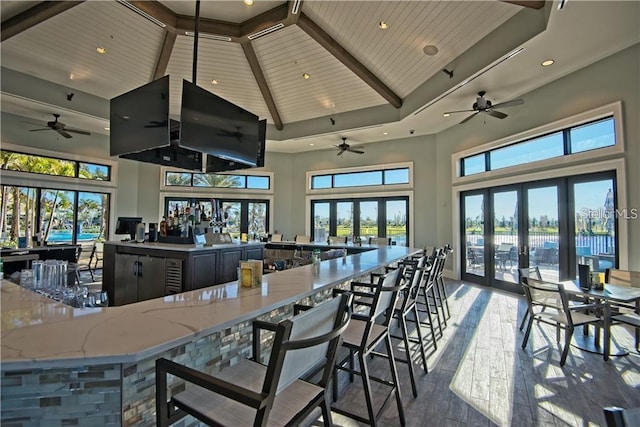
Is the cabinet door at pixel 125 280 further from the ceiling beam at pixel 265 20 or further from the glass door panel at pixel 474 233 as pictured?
the glass door panel at pixel 474 233

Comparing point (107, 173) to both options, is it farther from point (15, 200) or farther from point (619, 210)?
point (619, 210)

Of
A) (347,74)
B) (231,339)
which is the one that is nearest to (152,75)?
(347,74)

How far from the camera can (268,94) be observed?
25.4 ft

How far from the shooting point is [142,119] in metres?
3.04

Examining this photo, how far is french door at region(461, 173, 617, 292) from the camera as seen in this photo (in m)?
4.77

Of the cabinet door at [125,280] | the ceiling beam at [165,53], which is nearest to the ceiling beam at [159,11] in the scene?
the ceiling beam at [165,53]

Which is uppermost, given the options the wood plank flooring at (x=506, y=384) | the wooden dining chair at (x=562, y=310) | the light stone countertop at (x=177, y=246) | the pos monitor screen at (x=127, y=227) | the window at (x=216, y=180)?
the window at (x=216, y=180)

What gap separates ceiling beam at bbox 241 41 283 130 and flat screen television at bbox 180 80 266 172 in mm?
3176

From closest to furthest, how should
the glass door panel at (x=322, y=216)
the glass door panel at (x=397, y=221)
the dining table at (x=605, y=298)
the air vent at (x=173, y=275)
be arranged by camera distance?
1. the dining table at (x=605, y=298)
2. the air vent at (x=173, y=275)
3. the glass door panel at (x=397, y=221)
4. the glass door panel at (x=322, y=216)

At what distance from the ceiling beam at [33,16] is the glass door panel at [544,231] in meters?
8.54

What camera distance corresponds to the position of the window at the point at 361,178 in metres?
9.08

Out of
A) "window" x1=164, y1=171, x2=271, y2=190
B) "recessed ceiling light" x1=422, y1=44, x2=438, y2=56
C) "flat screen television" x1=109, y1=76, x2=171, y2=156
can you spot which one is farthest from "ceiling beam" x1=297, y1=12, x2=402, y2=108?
"window" x1=164, y1=171, x2=271, y2=190

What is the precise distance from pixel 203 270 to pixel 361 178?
6.75 metres

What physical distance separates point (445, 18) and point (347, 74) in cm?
249
